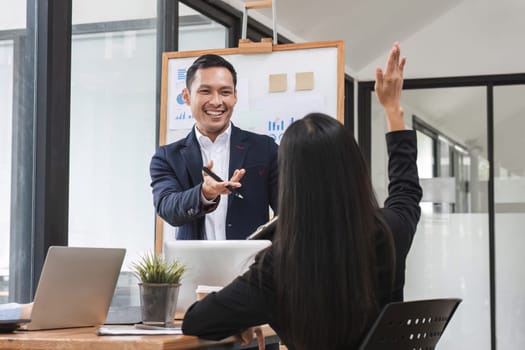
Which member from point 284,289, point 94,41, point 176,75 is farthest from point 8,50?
point 284,289

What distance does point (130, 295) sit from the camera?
13.2 ft

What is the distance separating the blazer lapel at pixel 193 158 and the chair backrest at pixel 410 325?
1514 mm

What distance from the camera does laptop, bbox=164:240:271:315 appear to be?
7.52 feet

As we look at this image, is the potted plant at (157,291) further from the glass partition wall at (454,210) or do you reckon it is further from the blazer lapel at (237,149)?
the glass partition wall at (454,210)

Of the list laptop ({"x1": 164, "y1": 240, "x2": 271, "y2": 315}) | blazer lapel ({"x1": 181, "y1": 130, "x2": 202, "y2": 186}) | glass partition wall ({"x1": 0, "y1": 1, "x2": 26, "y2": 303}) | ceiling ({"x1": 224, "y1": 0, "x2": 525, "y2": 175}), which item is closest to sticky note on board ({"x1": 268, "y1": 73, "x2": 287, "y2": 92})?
blazer lapel ({"x1": 181, "y1": 130, "x2": 202, "y2": 186})

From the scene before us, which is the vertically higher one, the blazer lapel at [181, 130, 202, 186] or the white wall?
the white wall

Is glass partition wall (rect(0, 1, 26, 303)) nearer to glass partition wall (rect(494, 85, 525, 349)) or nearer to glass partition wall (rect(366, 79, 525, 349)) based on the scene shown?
glass partition wall (rect(366, 79, 525, 349))

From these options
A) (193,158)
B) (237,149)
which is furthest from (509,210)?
(193,158)

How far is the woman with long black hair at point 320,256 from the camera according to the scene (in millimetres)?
1710

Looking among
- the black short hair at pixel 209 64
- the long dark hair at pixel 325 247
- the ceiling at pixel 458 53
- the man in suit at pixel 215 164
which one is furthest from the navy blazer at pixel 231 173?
the ceiling at pixel 458 53

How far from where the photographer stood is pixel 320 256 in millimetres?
1708

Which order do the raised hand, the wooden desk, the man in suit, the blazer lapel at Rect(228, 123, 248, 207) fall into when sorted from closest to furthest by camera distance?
1. the wooden desk
2. the raised hand
3. the man in suit
4. the blazer lapel at Rect(228, 123, 248, 207)

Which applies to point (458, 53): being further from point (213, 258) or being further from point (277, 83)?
point (213, 258)

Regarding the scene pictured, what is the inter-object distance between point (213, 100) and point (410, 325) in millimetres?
1843
